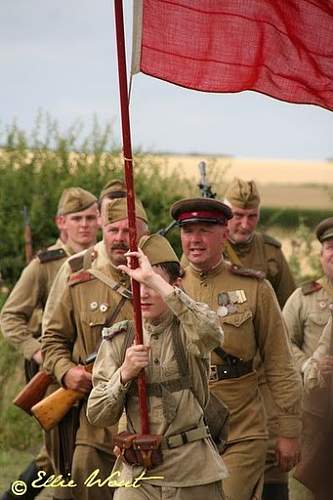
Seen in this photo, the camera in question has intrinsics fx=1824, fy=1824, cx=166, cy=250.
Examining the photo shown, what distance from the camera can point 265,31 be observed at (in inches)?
370

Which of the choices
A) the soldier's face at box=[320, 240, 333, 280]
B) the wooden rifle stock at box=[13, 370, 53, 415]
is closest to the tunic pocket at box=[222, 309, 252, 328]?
the soldier's face at box=[320, 240, 333, 280]

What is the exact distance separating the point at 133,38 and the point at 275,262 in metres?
4.05

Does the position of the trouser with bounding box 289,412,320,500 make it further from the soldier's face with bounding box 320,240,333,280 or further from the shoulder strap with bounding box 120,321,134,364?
the soldier's face with bounding box 320,240,333,280

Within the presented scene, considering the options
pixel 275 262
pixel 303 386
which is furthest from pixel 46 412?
pixel 275 262

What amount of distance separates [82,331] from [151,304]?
7.33 ft

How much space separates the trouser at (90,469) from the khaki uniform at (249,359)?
2.81 ft

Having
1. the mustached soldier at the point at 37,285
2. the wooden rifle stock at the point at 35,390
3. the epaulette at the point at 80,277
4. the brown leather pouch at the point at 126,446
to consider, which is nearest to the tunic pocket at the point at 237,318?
the epaulette at the point at 80,277

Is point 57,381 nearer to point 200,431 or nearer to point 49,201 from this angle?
point 200,431

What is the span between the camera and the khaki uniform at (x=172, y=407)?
28.8 feet

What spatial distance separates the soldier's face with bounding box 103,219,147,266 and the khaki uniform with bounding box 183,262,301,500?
0.44 metres

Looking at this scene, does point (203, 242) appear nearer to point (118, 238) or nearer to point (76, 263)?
point (118, 238)

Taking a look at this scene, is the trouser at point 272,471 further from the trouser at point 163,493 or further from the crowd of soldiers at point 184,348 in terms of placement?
the trouser at point 163,493

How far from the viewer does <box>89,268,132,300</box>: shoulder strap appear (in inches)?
429

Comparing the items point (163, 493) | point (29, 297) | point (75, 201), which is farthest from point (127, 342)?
point (75, 201)
